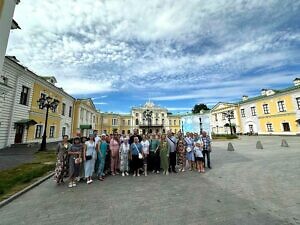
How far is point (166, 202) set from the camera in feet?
14.0

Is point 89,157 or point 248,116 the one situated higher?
point 248,116

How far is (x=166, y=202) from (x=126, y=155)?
335cm

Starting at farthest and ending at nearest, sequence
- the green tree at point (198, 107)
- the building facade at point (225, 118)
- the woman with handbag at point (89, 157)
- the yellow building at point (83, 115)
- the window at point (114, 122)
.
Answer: the green tree at point (198, 107) < the window at point (114, 122) < the building facade at point (225, 118) < the yellow building at point (83, 115) < the woman with handbag at point (89, 157)

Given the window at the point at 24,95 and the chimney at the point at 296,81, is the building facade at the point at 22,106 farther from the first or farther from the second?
the chimney at the point at 296,81

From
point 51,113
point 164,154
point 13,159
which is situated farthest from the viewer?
point 51,113

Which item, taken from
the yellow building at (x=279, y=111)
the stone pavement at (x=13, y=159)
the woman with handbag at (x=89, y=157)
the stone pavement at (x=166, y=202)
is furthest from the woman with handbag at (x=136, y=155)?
the yellow building at (x=279, y=111)

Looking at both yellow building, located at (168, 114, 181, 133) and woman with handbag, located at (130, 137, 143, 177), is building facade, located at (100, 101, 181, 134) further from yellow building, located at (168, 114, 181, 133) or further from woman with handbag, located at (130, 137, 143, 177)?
woman with handbag, located at (130, 137, 143, 177)

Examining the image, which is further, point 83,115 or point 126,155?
point 83,115

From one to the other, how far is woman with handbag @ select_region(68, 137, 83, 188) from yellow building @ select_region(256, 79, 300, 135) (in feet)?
118

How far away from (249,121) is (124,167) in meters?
40.5

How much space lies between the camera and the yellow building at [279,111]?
29.8 metres

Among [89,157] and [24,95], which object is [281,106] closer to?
[89,157]

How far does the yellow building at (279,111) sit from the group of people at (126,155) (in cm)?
3125

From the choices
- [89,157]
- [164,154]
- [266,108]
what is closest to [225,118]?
[266,108]
